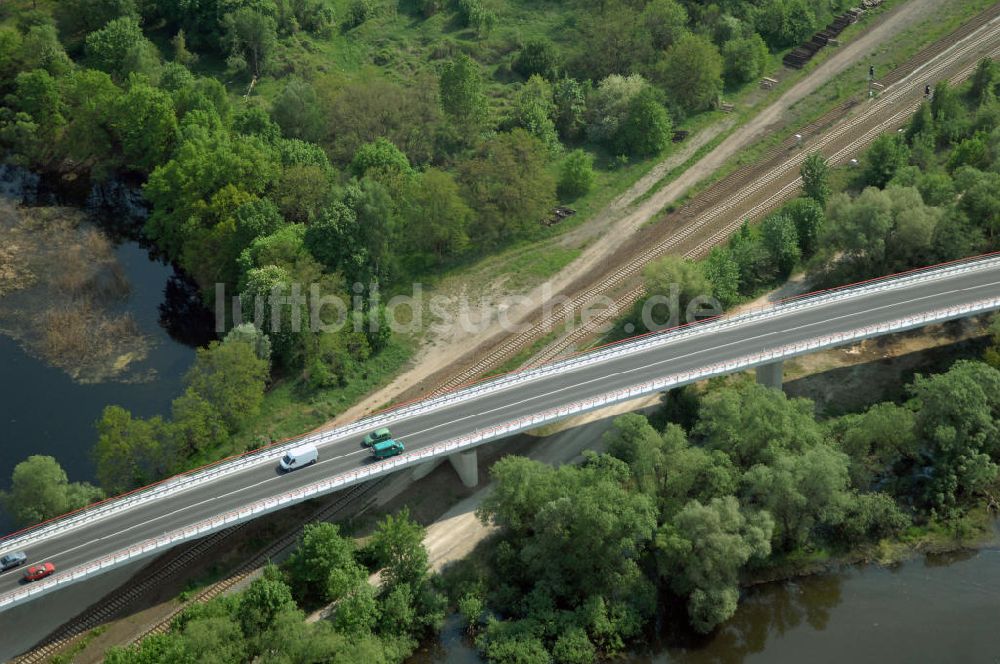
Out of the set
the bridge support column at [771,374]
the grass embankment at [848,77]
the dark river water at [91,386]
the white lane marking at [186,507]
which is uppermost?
the grass embankment at [848,77]

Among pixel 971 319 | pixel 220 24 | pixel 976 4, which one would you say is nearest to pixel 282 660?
pixel 971 319

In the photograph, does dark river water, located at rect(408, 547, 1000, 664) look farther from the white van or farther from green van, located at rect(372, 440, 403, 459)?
the white van

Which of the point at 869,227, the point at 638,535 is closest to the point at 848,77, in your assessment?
the point at 869,227

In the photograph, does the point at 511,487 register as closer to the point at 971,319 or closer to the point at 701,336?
the point at 701,336

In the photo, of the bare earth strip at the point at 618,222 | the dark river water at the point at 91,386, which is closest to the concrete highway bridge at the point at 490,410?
the bare earth strip at the point at 618,222

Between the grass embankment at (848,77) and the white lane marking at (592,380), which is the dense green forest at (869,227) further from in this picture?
the grass embankment at (848,77)

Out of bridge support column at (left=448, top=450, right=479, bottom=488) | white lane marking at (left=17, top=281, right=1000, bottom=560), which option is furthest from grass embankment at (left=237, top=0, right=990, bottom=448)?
bridge support column at (left=448, top=450, right=479, bottom=488)

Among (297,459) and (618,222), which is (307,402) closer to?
(297,459)
